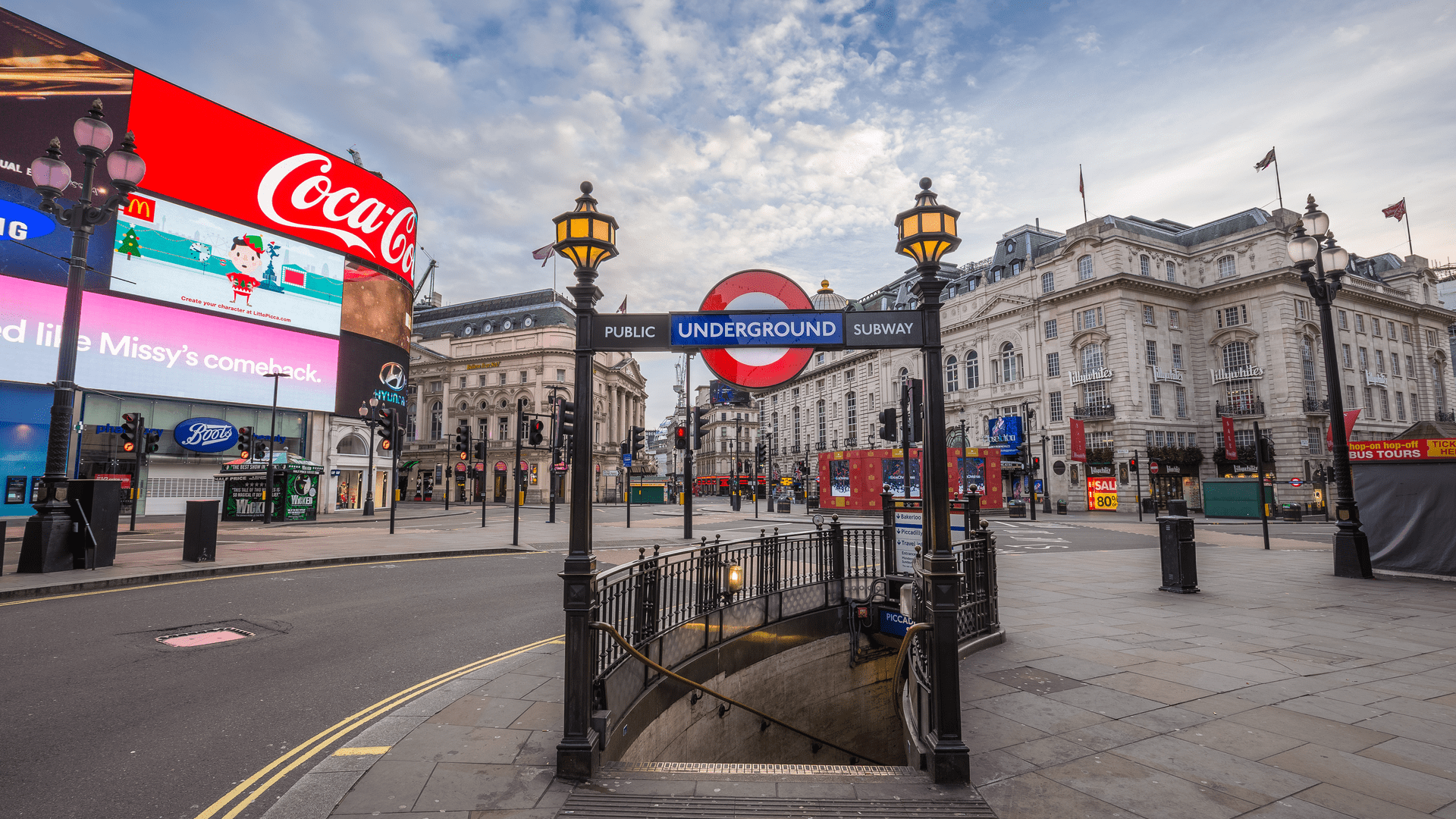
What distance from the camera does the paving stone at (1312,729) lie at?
4.52m

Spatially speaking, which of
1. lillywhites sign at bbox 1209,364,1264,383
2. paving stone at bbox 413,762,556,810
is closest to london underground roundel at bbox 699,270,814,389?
paving stone at bbox 413,762,556,810

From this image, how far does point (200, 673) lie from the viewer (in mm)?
6340

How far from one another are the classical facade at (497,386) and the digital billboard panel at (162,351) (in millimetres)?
27440

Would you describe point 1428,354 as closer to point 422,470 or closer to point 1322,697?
point 1322,697

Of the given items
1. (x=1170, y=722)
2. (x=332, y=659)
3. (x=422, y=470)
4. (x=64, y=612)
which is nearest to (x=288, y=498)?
(x=64, y=612)

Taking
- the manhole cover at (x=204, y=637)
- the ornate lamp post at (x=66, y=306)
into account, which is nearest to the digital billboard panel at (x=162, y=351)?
the ornate lamp post at (x=66, y=306)

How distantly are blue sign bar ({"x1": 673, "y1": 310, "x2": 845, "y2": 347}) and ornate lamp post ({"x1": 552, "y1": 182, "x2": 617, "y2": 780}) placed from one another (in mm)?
694

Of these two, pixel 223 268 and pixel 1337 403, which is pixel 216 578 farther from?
pixel 223 268

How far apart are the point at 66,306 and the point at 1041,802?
1594 cm

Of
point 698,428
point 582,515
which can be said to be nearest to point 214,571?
point 582,515

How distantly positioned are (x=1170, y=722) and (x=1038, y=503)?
165ft

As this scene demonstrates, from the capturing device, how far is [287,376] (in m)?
37.6

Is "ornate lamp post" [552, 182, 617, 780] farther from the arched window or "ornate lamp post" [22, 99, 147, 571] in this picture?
the arched window

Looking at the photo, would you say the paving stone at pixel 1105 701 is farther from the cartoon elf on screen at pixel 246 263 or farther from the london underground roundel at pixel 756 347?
the cartoon elf on screen at pixel 246 263
